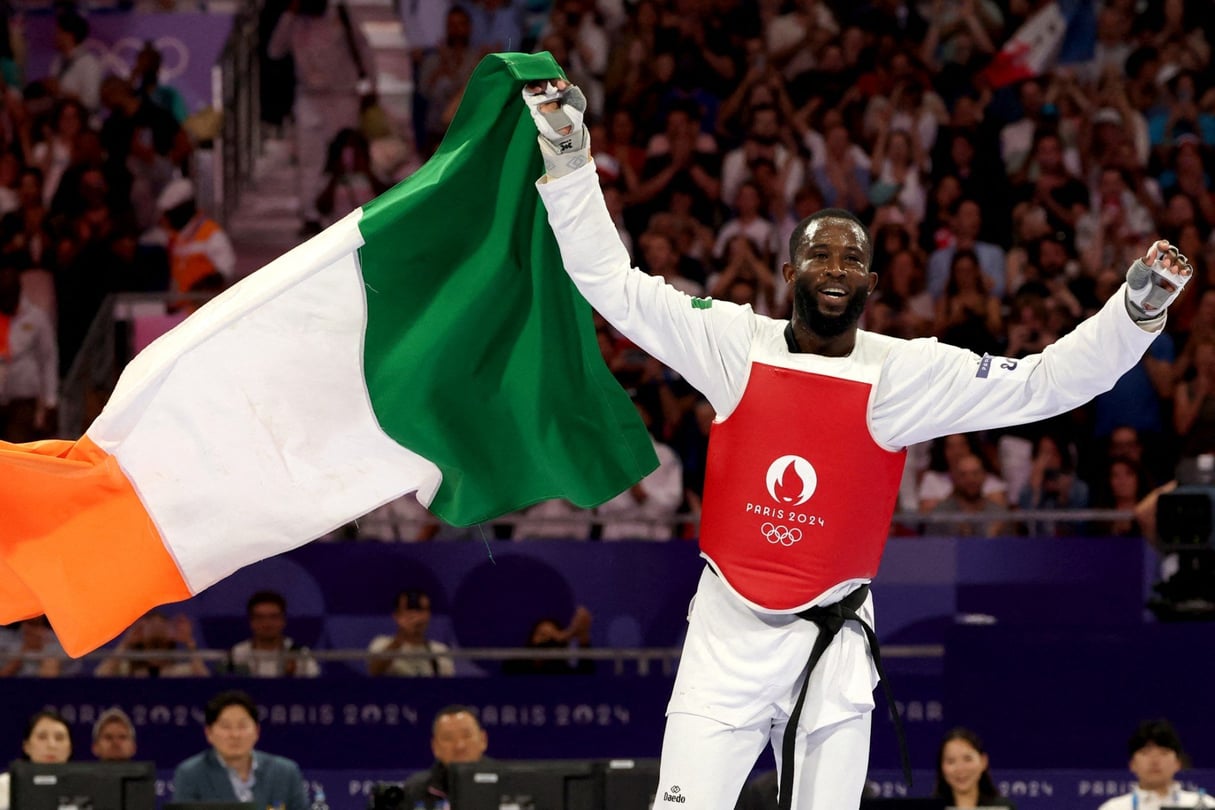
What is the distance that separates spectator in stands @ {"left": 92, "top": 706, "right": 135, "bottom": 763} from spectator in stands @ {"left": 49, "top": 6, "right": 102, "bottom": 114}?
235 inches

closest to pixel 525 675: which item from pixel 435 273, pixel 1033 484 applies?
pixel 1033 484

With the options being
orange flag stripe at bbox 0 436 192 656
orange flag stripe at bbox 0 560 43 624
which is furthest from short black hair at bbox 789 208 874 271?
orange flag stripe at bbox 0 560 43 624

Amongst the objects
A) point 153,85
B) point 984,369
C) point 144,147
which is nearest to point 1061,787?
point 984,369

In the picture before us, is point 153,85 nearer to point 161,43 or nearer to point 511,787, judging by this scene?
point 161,43

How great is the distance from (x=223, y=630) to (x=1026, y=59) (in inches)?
280

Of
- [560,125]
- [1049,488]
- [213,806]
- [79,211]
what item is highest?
[79,211]

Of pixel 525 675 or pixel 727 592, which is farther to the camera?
pixel 525 675

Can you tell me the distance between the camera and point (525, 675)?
408 inches

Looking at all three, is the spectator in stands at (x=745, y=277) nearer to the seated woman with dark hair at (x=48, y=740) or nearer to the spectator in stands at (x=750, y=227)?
the spectator in stands at (x=750, y=227)

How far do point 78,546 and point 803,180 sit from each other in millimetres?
7722

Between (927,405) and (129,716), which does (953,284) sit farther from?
(927,405)

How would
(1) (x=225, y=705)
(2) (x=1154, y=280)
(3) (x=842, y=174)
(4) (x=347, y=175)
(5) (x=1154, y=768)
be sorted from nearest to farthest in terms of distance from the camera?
(2) (x=1154, y=280) < (5) (x=1154, y=768) < (1) (x=225, y=705) < (3) (x=842, y=174) < (4) (x=347, y=175)

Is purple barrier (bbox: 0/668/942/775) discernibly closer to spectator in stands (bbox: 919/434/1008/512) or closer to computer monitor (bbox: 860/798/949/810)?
spectator in stands (bbox: 919/434/1008/512)

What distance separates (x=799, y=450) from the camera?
18.9 ft
